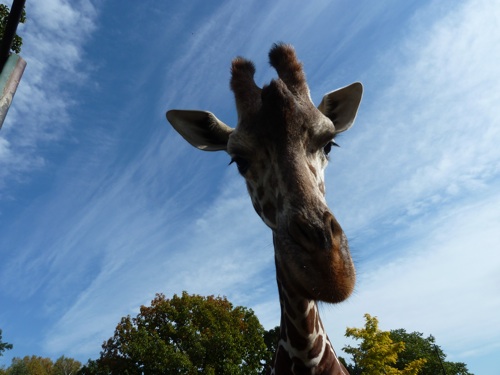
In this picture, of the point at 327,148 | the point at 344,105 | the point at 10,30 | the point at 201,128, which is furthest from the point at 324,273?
the point at 344,105

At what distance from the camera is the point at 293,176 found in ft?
10.5

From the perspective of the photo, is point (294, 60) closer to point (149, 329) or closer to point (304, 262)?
point (304, 262)

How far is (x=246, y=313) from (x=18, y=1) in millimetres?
34606

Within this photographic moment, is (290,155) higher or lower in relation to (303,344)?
higher

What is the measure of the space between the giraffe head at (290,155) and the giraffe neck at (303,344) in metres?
0.24

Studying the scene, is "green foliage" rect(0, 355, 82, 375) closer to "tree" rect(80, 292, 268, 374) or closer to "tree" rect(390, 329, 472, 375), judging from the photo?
"tree" rect(80, 292, 268, 374)

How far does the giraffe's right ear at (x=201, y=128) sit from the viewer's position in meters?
5.13

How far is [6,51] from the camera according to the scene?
1.95m

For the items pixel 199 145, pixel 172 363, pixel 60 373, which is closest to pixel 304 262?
pixel 199 145

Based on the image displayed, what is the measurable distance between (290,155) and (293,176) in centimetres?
29

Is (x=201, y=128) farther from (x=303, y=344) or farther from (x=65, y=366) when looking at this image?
(x=65, y=366)

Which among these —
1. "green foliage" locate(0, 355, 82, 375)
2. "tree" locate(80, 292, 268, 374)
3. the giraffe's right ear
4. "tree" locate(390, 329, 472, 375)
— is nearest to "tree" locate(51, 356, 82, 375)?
"green foliage" locate(0, 355, 82, 375)

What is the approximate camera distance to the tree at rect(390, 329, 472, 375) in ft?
157

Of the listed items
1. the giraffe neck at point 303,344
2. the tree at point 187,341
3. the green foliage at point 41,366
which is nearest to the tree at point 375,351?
the tree at point 187,341
